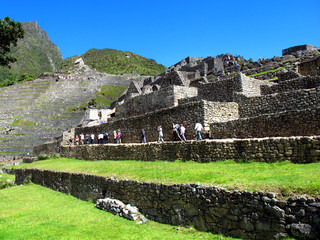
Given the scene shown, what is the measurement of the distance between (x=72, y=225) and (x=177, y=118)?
7.89 m

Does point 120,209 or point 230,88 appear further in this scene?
point 230,88

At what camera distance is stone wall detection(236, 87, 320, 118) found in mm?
10766

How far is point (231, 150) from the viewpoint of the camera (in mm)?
9000

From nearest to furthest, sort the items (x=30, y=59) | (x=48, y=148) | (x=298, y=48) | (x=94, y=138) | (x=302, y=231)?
(x=302, y=231)
(x=94, y=138)
(x=298, y=48)
(x=48, y=148)
(x=30, y=59)

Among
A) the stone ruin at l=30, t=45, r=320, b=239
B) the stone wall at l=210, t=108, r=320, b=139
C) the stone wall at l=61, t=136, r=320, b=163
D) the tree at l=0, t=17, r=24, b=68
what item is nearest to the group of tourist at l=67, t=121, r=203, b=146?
the stone ruin at l=30, t=45, r=320, b=239

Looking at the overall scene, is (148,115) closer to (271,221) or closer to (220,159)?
(220,159)

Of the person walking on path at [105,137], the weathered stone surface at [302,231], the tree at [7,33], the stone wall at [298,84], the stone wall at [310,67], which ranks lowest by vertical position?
the weathered stone surface at [302,231]

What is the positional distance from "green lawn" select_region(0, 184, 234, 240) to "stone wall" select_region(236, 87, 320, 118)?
24.2ft

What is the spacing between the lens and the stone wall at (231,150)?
23.1ft

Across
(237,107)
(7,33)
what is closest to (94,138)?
(7,33)

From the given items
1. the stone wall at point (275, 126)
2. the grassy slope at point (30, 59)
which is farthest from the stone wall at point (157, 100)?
the grassy slope at point (30, 59)

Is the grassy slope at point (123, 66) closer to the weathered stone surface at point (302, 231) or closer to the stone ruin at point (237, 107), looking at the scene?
the stone ruin at point (237, 107)

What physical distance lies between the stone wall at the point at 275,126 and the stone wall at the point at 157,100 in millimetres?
6109

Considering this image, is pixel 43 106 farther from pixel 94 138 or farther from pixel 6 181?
pixel 94 138
